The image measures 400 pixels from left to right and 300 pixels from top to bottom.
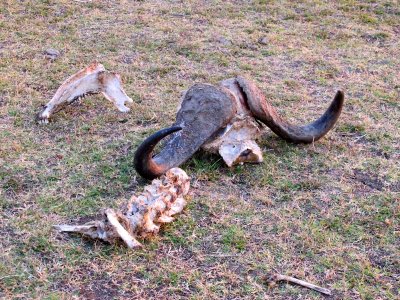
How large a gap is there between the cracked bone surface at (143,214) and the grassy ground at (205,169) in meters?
0.06

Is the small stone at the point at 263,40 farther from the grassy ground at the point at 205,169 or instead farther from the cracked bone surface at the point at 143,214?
the cracked bone surface at the point at 143,214

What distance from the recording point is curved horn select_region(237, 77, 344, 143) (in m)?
3.95

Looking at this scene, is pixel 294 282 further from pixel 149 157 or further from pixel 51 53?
pixel 51 53

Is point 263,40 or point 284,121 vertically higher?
point 263,40

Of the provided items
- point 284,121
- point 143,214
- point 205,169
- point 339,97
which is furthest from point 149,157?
point 339,97

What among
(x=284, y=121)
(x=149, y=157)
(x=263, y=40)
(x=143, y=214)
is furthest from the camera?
(x=263, y=40)

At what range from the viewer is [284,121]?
163 inches

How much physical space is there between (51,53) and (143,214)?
3118 millimetres

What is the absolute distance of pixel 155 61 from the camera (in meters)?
5.74

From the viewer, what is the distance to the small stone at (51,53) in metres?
5.69

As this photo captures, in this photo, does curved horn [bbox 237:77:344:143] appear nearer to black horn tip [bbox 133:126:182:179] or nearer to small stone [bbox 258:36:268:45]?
black horn tip [bbox 133:126:182:179]

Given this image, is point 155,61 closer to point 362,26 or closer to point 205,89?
point 205,89

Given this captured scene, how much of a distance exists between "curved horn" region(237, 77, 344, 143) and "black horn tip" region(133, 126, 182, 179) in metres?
0.81

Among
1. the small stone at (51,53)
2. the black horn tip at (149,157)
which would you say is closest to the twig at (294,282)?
the black horn tip at (149,157)
